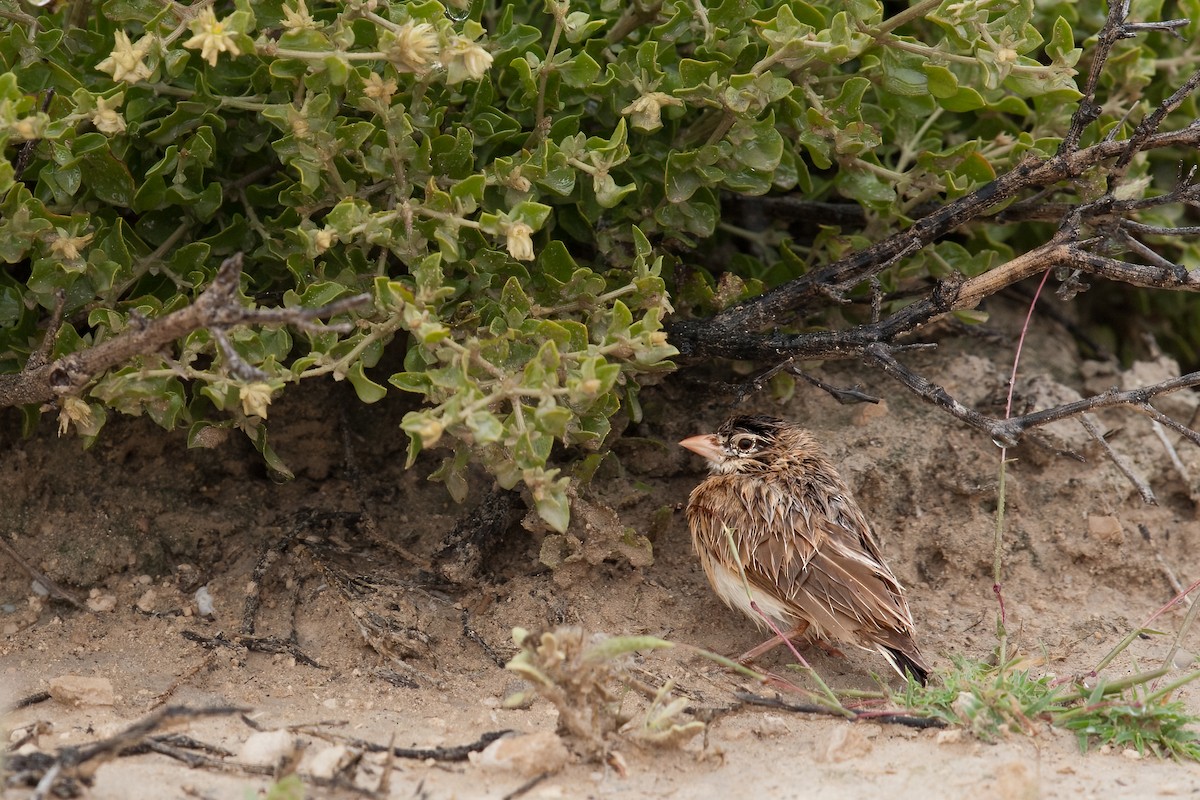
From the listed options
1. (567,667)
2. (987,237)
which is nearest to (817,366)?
(987,237)

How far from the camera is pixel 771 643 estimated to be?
4.43 m

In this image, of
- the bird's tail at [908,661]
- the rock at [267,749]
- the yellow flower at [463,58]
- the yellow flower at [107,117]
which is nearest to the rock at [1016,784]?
the bird's tail at [908,661]

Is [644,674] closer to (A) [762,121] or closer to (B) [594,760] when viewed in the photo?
(B) [594,760]

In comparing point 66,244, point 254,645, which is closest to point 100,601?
point 254,645

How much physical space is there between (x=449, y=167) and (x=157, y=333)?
117 cm

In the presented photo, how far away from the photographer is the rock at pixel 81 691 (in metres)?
3.69

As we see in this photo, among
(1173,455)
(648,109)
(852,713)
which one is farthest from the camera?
(1173,455)

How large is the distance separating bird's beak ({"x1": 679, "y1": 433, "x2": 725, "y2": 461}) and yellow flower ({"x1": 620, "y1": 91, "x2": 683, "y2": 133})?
1.38 meters

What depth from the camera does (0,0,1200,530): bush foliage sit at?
355cm

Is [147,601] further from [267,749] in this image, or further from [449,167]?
[449,167]

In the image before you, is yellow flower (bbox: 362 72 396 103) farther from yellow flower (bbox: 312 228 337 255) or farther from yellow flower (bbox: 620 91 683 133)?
yellow flower (bbox: 620 91 683 133)

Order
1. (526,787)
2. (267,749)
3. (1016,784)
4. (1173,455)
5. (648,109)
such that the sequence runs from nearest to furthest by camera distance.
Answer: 1. (1016,784)
2. (526,787)
3. (267,749)
4. (648,109)
5. (1173,455)

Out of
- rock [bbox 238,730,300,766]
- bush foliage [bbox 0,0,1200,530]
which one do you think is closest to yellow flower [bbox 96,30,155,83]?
bush foliage [bbox 0,0,1200,530]

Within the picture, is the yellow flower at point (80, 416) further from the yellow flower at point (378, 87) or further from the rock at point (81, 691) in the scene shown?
the yellow flower at point (378, 87)
